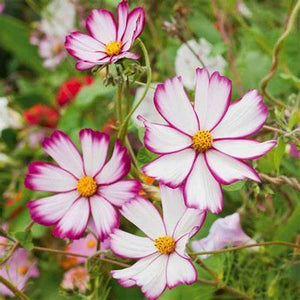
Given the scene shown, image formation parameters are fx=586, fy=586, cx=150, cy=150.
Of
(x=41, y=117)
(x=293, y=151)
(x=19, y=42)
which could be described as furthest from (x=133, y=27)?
(x=19, y=42)

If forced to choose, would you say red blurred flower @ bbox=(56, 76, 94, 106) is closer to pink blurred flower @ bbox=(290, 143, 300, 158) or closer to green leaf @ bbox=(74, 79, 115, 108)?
green leaf @ bbox=(74, 79, 115, 108)

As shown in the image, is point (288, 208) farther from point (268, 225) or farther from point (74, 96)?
point (74, 96)

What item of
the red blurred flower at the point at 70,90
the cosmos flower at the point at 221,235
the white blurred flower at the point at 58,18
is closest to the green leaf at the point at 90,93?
the red blurred flower at the point at 70,90

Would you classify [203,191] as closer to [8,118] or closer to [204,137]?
[204,137]

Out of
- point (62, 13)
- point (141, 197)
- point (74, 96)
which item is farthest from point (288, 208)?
point (62, 13)

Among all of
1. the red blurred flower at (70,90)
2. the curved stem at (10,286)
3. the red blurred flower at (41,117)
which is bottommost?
the curved stem at (10,286)

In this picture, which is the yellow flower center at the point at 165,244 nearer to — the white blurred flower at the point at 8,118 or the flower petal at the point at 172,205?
the flower petal at the point at 172,205
